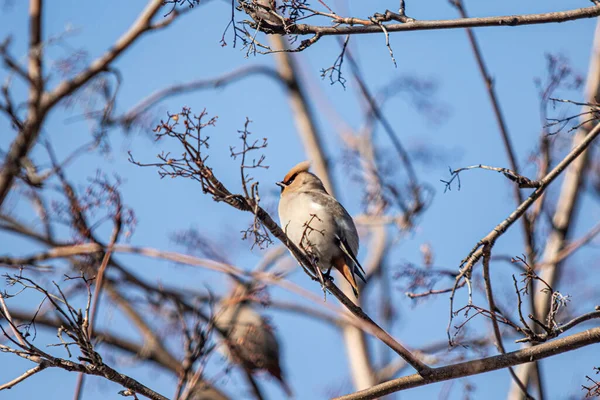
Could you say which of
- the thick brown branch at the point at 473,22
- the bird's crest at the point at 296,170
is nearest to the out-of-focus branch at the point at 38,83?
the bird's crest at the point at 296,170

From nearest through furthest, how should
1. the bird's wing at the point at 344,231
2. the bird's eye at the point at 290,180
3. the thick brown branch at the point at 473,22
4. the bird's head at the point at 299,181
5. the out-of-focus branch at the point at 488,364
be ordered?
the thick brown branch at the point at 473,22 < the out-of-focus branch at the point at 488,364 < the bird's wing at the point at 344,231 < the bird's head at the point at 299,181 < the bird's eye at the point at 290,180

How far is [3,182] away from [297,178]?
5.53 feet

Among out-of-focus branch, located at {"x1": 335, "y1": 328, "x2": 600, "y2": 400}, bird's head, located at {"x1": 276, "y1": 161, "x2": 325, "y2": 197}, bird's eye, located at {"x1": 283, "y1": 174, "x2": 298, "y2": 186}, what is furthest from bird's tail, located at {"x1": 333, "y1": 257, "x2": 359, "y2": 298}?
out-of-focus branch, located at {"x1": 335, "y1": 328, "x2": 600, "y2": 400}

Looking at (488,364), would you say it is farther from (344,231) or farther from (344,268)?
(344,231)

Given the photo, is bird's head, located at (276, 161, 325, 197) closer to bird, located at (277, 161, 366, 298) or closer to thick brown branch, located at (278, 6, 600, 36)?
bird, located at (277, 161, 366, 298)

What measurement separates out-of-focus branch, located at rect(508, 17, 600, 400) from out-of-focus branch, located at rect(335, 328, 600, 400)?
209 centimetres

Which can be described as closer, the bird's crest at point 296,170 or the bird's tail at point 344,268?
the bird's tail at point 344,268

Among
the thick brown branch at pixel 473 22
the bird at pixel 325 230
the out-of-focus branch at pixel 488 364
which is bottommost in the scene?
the out-of-focus branch at pixel 488 364

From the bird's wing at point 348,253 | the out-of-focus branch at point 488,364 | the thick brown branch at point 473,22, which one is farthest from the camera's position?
the bird's wing at point 348,253

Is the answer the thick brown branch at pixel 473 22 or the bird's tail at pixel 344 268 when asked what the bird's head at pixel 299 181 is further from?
the thick brown branch at pixel 473 22

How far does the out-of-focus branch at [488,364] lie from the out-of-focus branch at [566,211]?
2.09 metres

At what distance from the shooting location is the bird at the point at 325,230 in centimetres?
410

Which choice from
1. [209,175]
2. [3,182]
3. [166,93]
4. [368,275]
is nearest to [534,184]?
[209,175]

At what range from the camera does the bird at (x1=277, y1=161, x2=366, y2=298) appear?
410 cm
